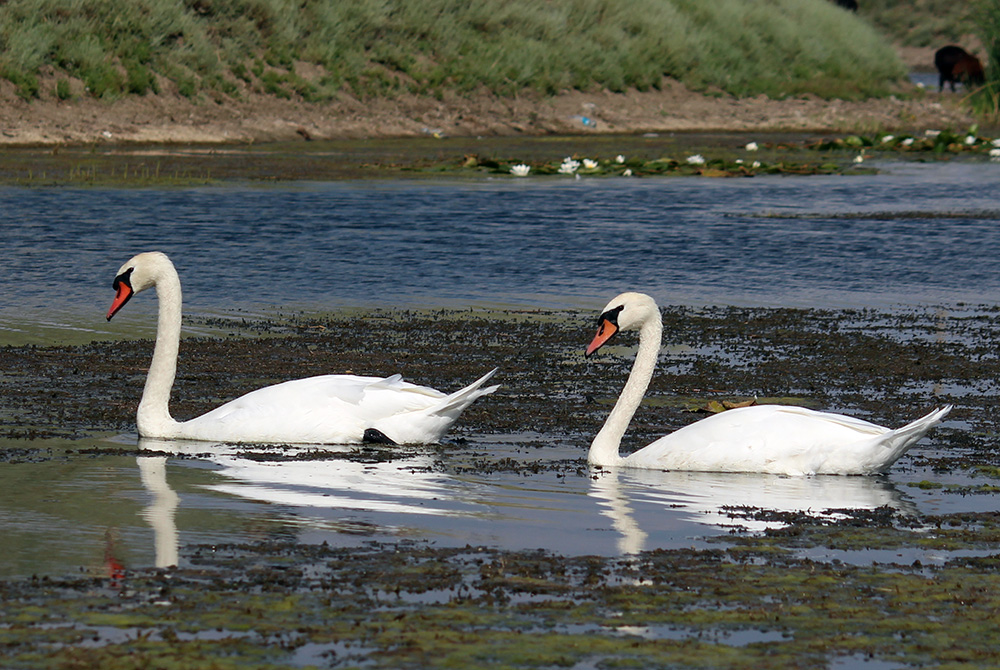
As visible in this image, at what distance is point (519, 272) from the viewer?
16.6 m

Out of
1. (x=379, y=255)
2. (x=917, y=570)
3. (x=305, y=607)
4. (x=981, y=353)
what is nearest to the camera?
(x=305, y=607)

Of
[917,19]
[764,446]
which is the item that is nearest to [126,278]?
[764,446]

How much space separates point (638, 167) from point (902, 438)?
880 inches

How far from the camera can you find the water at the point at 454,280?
21.9 feet

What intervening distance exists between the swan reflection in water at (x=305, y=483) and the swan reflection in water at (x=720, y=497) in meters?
0.74

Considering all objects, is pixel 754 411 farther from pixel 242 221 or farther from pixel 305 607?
pixel 242 221

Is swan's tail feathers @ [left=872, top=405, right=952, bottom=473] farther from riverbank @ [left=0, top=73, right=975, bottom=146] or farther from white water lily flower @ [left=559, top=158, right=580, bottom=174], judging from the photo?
riverbank @ [left=0, top=73, right=975, bottom=146]

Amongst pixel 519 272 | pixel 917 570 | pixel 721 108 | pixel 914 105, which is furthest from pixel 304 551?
pixel 914 105

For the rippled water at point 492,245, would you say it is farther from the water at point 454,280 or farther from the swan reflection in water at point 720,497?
the swan reflection in water at point 720,497

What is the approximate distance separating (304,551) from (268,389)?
9.57ft

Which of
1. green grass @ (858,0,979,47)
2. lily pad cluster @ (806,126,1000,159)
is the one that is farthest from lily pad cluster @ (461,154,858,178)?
green grass @ (858,0,979,47)

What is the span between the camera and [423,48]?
4312cm

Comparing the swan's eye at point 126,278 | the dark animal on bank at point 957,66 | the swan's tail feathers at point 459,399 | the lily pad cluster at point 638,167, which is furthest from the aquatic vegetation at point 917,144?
the swan's tail feathers at point 459,399

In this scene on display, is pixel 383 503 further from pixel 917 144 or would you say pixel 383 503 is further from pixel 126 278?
pixel 917 144
